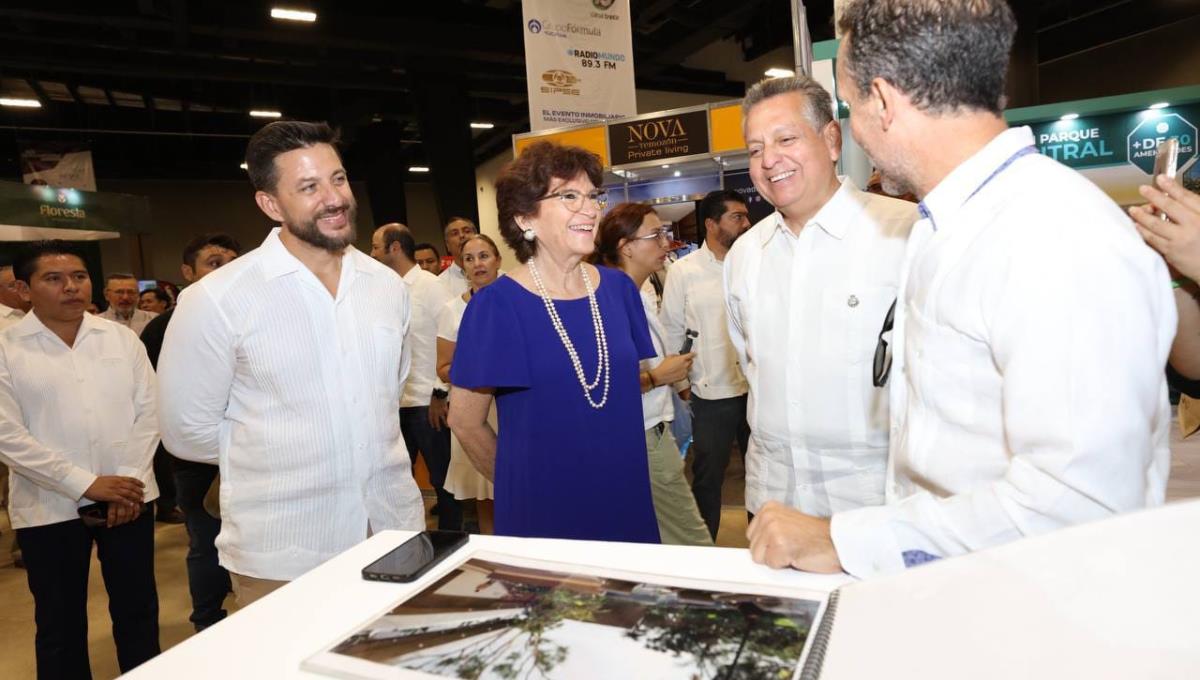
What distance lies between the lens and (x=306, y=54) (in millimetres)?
10297

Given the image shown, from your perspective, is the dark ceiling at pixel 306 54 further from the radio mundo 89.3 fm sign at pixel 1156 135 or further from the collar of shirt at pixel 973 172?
the collar of shirt at pixel 973 172

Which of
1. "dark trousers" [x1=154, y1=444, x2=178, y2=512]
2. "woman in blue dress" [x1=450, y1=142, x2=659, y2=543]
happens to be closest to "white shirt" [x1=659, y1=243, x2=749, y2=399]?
"woman in blue dress" [x1=450, y1=142, x2=659, y2=543]

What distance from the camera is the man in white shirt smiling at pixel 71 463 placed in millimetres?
2672

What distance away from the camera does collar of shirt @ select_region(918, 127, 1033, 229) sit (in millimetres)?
913

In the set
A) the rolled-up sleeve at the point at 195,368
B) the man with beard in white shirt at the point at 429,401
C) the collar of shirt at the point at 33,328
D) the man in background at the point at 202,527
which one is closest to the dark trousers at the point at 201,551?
the man in background at the point at 202,527

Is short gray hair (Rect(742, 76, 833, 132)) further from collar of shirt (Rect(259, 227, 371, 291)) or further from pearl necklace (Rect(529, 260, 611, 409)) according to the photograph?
collar of shirt (Rect(259, 227, 371, 291))

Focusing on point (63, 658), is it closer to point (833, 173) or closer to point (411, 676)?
point (411, 676)

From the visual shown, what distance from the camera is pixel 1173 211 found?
1.20 metres

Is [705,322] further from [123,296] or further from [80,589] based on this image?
[123,296]

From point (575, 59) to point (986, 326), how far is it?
19.9ft

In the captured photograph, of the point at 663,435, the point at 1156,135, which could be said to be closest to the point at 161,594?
the point at 663,435

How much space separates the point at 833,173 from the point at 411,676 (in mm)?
1638

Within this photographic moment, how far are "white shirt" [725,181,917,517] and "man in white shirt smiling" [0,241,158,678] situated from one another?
8.06 ft

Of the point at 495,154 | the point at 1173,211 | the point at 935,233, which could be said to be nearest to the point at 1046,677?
the point at 935,233
